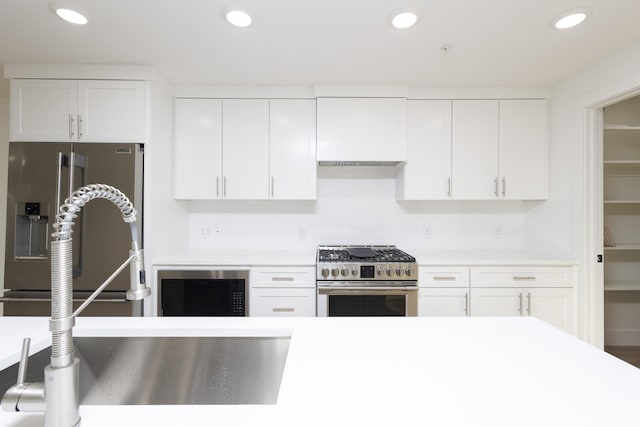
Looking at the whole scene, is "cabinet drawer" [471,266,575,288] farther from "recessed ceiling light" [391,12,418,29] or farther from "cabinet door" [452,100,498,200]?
"recessed ceiling light" [391,12,418,29]

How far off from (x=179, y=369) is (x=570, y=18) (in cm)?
255

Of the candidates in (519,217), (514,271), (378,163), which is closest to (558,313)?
(514,271)

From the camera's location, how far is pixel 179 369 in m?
1.02

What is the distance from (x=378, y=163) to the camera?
8.98 feet

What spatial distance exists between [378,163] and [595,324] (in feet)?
6.81

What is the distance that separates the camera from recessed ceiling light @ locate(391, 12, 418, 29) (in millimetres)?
1606

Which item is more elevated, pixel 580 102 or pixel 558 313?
pixel 580 102

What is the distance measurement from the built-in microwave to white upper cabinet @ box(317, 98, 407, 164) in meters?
1.23

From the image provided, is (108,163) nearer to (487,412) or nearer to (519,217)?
(487,412)

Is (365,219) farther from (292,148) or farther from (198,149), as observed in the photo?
(198,149)

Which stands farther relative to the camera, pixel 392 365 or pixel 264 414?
pixel 392 365

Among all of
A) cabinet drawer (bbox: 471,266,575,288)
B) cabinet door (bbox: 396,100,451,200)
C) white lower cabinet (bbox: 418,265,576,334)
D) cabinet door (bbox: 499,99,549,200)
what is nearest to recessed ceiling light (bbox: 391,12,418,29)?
cabinet door (bbox: 396,100,451,200)

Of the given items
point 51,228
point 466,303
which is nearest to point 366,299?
point 466,303

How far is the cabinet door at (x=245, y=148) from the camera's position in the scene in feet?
8.50
